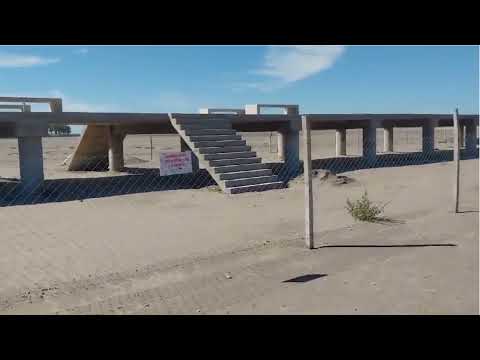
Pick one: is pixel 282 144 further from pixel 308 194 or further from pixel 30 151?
pixel 308 194

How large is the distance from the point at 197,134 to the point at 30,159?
16.3 ft

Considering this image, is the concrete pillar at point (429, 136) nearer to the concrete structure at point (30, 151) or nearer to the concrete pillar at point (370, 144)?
the concrete pillar at point (370, 144)

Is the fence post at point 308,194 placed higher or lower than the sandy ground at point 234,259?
higher

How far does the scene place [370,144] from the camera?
19281 mm

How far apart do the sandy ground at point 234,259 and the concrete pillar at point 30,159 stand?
2121 mm

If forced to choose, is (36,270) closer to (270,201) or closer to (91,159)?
(270,201)

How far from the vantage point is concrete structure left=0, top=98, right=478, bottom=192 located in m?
11.9

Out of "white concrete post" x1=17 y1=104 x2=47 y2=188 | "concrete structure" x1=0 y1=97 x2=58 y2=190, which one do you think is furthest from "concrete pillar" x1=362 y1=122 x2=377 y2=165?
"white concrete post" x1=17 y1=104 x2=47 y2=188

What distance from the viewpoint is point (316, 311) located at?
3.94 meters

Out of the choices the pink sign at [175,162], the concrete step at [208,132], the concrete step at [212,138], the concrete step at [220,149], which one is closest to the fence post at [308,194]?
the pink sign at [175,162]

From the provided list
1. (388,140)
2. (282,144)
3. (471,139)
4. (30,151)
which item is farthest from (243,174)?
(388,140)

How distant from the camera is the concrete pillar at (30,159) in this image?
1184 centimetres
